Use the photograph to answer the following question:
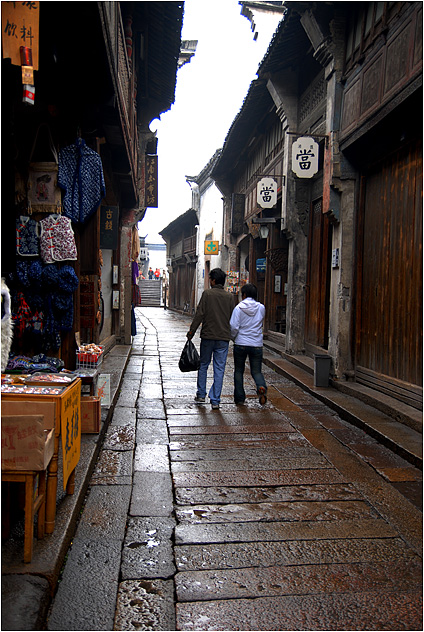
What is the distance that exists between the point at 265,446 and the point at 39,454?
3.11m

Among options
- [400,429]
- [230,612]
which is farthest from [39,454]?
[400,429]

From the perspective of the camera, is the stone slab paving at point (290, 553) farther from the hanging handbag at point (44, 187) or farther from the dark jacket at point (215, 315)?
the dark jacket at point (215, 315)

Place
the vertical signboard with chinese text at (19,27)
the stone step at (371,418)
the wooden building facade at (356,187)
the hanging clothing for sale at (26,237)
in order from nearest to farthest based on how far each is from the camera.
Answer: the vertical signboard with chinese text at (19,27) → the hanging clothing for sale at (26,237) → the stone step at (371,418) → the wooden building facade at (356,187)

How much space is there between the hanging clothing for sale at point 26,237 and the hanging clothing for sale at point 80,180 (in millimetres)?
556

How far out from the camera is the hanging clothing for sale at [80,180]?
5.21 metres

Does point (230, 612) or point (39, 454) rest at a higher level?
point (39, 454)

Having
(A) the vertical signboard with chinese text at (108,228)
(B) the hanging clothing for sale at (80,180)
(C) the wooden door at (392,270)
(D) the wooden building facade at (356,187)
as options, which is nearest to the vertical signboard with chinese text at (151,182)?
(D) the wooden building facade at (356,187)

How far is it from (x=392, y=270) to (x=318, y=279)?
3.76m

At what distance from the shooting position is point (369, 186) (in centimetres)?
768

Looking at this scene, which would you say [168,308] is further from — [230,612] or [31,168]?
[230,612]

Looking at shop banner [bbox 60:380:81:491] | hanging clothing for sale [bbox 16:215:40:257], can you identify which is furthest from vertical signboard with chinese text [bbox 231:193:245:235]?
shop banner [bbox 60:380:81:491]

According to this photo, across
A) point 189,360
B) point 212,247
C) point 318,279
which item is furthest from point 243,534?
point 212,247

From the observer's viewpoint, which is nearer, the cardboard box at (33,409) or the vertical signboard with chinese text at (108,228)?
the cardboard box at (33,409)

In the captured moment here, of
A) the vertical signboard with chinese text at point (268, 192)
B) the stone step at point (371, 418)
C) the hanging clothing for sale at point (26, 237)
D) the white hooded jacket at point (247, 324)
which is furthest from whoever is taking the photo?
the vertical signboard with chinese text at point (268, 192)
